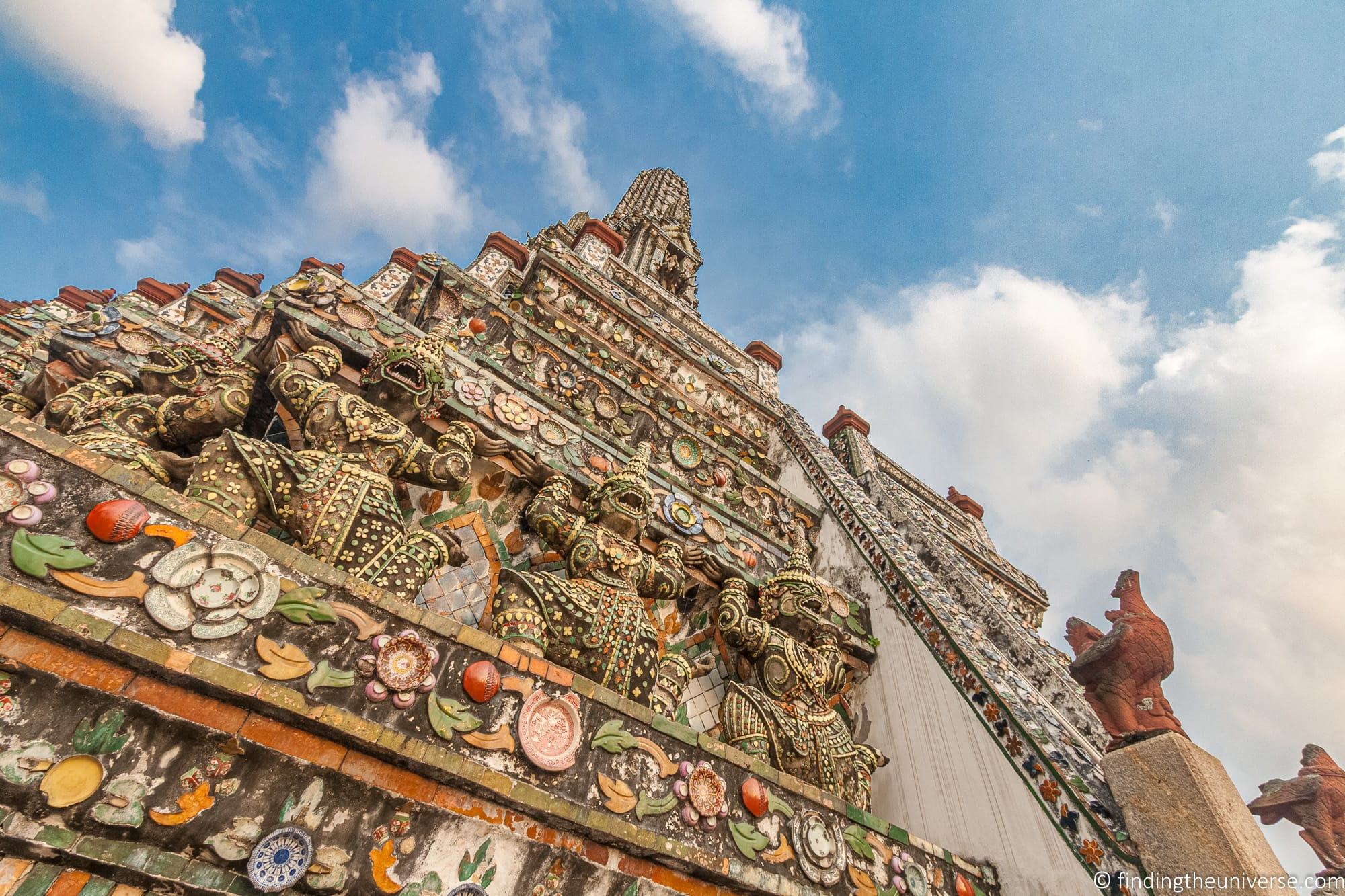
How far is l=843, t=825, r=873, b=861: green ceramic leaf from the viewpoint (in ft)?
10.1

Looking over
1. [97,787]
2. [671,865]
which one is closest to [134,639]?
[97,787]

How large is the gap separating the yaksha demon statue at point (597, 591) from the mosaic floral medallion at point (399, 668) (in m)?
0.48

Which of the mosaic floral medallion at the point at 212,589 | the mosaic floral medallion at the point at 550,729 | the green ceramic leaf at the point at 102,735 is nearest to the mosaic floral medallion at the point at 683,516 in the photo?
the mosaic floral medallion at the point at 550,729

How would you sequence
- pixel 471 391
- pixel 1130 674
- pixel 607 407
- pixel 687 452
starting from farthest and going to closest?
pixel 687 452 < pixel 607 407 < pixel 1130 674 < pixel 471 391

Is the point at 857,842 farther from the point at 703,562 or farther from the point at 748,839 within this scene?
the point at 703,562

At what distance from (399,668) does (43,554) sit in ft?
3.52

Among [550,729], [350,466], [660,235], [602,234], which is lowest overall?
[550,729]

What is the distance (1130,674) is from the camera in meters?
4.99

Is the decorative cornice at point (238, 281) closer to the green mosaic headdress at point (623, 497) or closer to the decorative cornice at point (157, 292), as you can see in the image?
the decorative cornice at point (157, 292)

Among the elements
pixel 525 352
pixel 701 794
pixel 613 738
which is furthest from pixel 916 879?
pixel 525 352

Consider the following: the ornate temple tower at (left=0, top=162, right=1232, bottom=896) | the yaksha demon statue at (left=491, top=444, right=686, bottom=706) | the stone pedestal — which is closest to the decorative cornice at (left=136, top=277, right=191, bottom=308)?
the ornate temple tower at (left=0, top=162, right=1232, bottom=896)

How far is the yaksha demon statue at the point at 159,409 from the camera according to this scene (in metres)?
2.88

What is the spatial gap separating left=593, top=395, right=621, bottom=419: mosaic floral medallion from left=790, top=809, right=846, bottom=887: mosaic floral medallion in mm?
4381

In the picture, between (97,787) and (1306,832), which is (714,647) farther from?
(1306,832)
